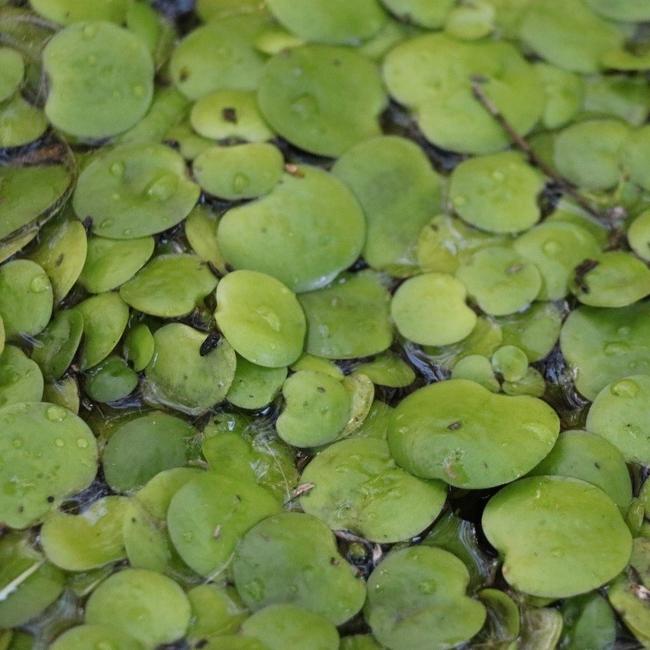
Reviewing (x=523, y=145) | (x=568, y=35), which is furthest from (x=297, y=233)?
(x=568, y=35)

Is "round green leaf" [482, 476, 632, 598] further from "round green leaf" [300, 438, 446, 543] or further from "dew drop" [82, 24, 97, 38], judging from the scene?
"dew drop" [82, 24, 97, 38]

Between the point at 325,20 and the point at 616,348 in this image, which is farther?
the point at 325,20

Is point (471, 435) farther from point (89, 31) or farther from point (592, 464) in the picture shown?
point (89, 31)

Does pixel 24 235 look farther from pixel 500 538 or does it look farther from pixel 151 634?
pixel 500 538

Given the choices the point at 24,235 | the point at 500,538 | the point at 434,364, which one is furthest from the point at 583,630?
the point at 24,235

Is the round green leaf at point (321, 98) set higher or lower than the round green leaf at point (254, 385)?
higher

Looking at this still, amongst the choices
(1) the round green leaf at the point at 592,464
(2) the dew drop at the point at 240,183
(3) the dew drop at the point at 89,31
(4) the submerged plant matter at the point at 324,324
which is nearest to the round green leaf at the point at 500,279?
(4) the submerged plant matter at the point at 324,324

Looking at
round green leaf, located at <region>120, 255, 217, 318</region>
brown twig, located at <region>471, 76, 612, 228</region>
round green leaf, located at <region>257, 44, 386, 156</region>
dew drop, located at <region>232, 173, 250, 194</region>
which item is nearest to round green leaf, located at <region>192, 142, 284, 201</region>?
dew drop, located at <region>232, 173, 250, 194</region>

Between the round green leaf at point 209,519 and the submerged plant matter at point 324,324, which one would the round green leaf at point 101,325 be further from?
the round green leaf at point 209,519
